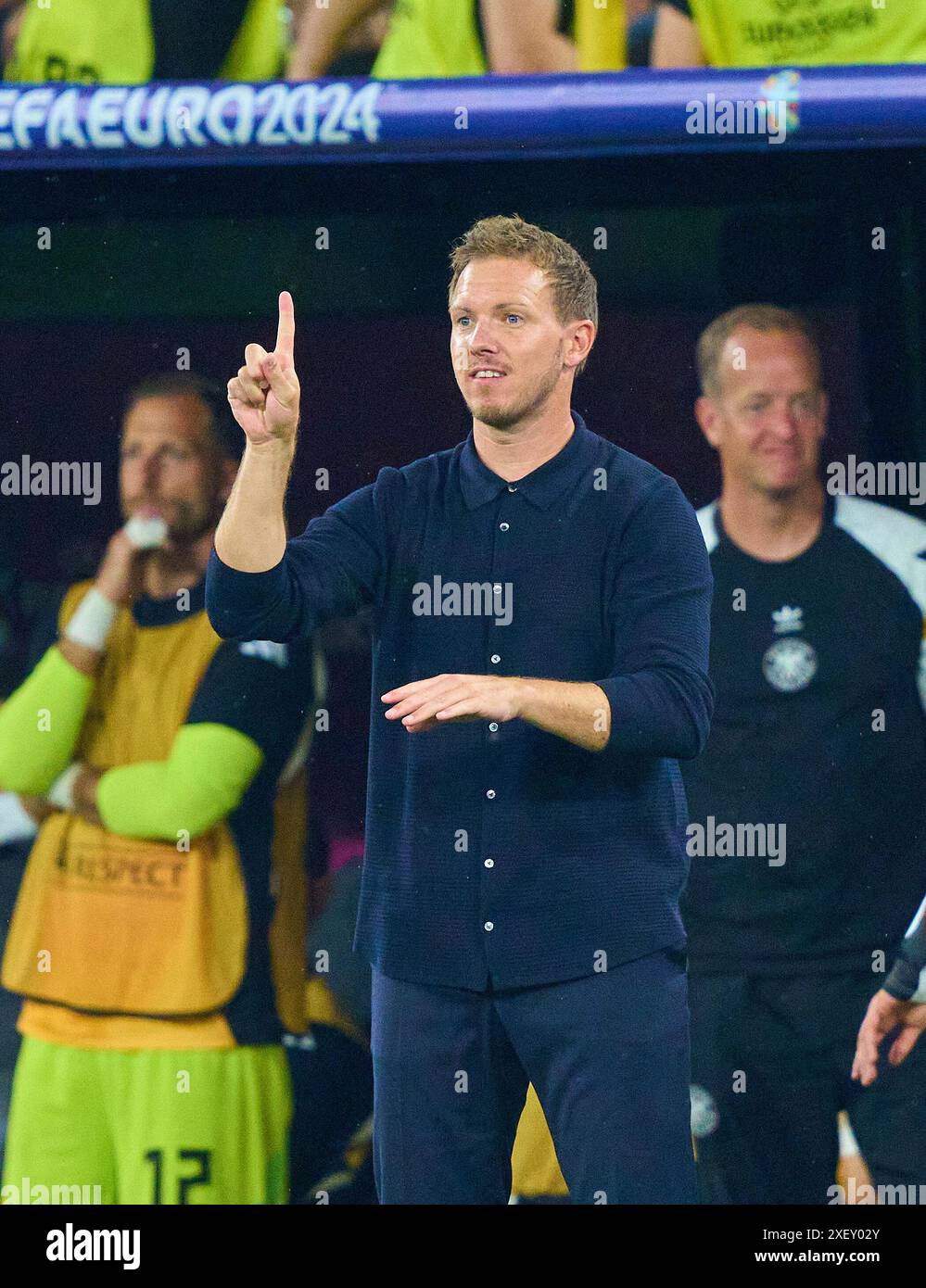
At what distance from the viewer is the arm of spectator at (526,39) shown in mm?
3602

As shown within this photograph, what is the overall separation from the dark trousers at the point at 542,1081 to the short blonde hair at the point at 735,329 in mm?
1334

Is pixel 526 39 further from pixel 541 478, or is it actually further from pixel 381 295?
pixel 541 478

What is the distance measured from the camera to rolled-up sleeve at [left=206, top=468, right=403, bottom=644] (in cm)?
304

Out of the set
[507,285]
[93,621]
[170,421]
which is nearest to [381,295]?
[507,285]

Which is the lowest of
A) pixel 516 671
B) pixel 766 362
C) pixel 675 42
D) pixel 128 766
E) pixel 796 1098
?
pixel 796 1098

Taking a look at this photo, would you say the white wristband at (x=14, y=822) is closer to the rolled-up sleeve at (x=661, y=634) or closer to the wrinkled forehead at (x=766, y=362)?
the rolled-up sleeve at (x=661, y=634)

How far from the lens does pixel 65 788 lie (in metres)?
3.75

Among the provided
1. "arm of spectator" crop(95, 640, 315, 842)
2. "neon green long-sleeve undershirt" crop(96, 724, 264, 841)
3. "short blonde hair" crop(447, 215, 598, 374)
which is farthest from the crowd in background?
"neon green long-sleeve undershirt" crop(96, 724, 264, 841)

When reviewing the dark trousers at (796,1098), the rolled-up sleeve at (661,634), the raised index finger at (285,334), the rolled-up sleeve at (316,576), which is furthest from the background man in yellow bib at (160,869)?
the dark trousers at (796,1098)

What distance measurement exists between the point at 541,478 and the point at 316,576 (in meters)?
0.52

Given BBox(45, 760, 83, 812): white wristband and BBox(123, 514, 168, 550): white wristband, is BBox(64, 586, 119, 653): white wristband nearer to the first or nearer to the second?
BBox(123, 514, 168, 550): white wristband

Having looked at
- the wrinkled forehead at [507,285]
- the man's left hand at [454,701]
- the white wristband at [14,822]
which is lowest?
the white wristband at [14,822]

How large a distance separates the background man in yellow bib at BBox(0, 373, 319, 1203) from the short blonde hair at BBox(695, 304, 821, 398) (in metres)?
1.13
